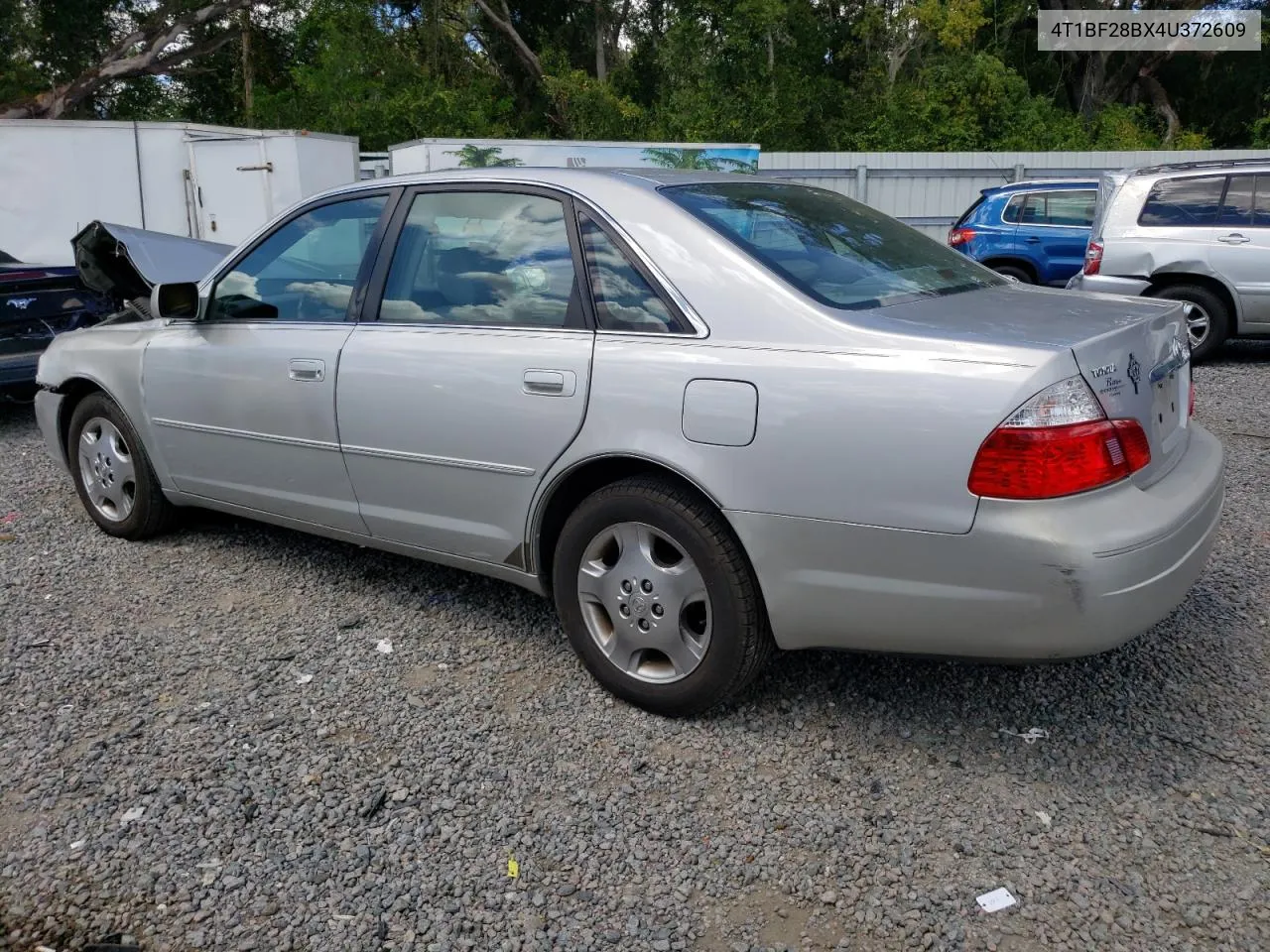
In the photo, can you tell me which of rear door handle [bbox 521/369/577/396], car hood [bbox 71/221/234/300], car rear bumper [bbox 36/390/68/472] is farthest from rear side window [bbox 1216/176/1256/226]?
car rear bumper [bbox 36/390/68/472]

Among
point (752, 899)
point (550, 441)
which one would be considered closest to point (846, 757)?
point (752, 899)

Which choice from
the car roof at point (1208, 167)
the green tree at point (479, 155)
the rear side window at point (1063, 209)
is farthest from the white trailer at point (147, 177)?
the car roof at point (1208, 167)

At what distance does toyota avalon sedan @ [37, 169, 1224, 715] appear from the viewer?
2635 millimetres

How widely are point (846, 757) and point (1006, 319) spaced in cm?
129

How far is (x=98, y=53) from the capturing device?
84.0 ft

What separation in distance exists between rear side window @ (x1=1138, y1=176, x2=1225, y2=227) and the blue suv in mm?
2428

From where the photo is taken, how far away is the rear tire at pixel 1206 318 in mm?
9031

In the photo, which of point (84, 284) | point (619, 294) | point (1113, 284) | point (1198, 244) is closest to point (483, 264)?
point (619, 294)

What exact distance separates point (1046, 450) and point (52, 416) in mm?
4588

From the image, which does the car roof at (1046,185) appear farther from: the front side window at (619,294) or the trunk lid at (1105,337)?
the front side window at (619,294)

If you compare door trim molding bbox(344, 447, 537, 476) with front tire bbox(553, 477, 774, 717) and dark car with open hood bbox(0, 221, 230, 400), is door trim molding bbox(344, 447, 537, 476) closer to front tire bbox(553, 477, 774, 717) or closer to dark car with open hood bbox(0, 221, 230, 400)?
front tire bbox(553, 477, 774, 717)

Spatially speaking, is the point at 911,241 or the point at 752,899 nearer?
the point at 752,899

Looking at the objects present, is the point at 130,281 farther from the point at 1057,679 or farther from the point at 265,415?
the point at 1057,679

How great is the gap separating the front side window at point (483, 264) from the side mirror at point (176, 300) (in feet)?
3.55
